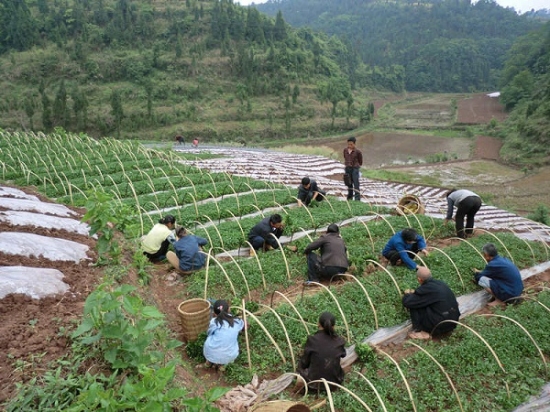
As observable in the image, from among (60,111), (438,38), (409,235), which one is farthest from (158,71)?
(438,38)

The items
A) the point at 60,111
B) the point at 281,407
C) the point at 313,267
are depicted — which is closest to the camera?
the point at 281,407

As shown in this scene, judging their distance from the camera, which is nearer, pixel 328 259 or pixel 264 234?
pixel 328 259

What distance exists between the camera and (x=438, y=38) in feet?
414

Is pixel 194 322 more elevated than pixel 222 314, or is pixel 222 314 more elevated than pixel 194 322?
pixel 222 314

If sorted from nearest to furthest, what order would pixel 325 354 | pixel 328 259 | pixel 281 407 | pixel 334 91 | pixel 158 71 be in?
1. pixel 281 407
2. pixel 325 354
3. pixel 328 259
4. pixel 158 71
5. pixel 334 91

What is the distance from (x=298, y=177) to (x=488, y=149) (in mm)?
33632

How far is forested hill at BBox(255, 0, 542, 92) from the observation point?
107 metres

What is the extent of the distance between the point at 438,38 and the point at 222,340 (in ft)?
480

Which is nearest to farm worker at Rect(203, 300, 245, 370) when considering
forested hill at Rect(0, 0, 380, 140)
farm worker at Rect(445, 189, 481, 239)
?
farm worker at Rect(445, 189, 481, 239)

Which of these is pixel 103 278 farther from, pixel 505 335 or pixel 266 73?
pixel 266 73

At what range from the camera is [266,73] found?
2623 inches

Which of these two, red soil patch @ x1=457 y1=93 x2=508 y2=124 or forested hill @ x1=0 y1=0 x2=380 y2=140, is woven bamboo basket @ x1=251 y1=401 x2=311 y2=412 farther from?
red soil patch @ x1=457 y1=93 x2=508 y2=124

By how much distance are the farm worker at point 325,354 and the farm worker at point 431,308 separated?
2024 millimetres

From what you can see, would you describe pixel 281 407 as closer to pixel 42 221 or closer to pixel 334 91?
pixel 42 221
